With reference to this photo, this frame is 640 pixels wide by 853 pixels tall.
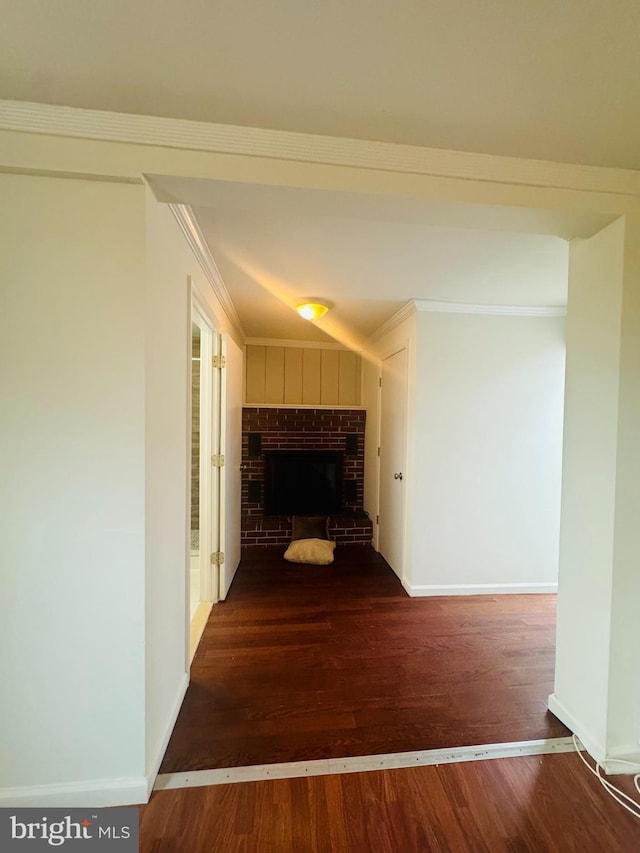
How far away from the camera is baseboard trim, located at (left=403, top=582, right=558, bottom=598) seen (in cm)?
266

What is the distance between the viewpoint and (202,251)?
1.75 metres

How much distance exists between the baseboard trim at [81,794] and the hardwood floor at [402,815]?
79 mm

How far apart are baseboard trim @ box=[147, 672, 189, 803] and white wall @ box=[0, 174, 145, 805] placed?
1.9 inches

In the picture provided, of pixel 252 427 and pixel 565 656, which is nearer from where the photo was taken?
pixel 565 656

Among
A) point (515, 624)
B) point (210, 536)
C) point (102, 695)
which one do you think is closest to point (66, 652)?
point (102, 695)

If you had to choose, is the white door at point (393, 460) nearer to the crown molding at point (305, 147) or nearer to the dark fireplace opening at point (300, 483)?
the dark fireplace opening at point (300, 483)

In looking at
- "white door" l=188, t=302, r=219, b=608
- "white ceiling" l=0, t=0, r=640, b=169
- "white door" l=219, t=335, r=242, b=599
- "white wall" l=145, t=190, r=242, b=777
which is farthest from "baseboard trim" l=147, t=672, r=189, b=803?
"white ceiling" l=0, t=0, r=640, b=169

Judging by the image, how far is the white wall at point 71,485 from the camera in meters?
1.11

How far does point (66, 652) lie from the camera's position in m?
1.15

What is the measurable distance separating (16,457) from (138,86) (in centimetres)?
120

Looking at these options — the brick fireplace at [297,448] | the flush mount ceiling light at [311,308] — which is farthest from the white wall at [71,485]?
the brick fireplace at [297,448]

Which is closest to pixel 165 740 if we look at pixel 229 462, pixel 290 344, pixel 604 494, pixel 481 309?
pixel 229 462

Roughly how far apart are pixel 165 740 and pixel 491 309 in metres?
3.22

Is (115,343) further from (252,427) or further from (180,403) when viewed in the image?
(252,427)
